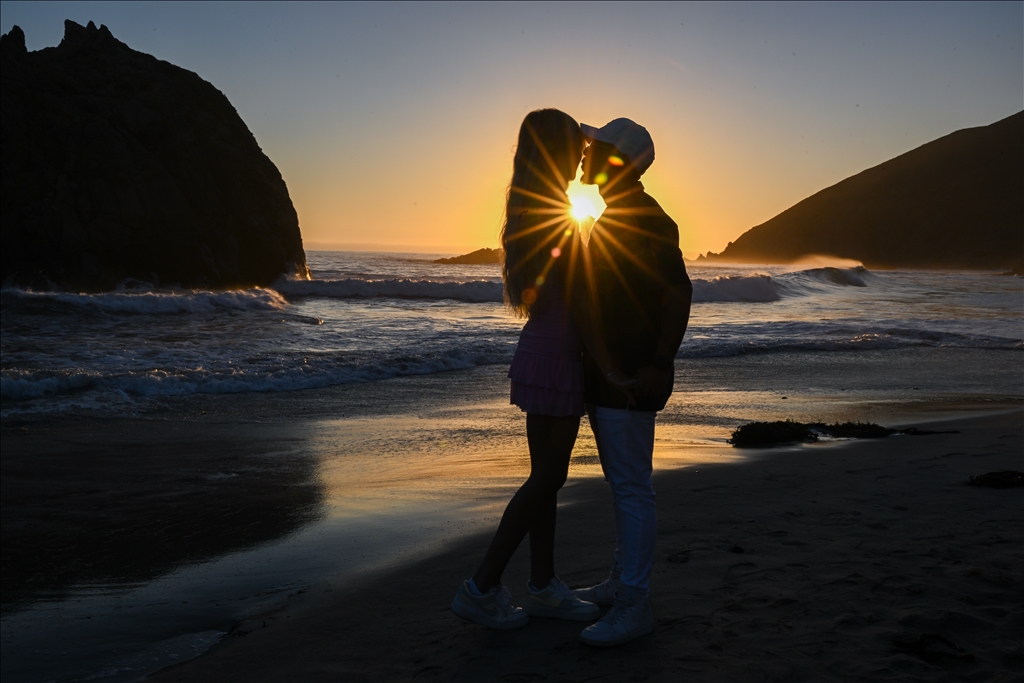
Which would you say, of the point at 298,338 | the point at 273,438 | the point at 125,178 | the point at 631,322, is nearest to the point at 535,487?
the point at 631,322

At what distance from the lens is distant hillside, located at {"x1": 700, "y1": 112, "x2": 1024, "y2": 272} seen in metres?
115

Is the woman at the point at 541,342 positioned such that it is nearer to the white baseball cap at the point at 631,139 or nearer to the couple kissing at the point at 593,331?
the couple kissing at the point at 593,331

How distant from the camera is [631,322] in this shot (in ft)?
8.52

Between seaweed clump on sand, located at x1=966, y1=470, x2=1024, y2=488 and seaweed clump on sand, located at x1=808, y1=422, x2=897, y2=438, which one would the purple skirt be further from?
seaweed clump on sand, located at x1=808, y1=422, x2=897, y2=438

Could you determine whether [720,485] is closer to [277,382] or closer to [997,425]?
[997,425]

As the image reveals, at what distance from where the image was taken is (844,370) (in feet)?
38.0

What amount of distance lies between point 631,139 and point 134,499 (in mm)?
4008

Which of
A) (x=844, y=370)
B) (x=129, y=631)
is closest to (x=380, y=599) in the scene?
(x=129, y=631)

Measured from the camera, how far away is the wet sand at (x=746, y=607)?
239 centimetres

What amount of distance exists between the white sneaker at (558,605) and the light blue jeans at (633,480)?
254 mm

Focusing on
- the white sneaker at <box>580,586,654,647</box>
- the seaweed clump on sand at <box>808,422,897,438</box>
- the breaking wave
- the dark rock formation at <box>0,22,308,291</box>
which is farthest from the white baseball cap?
the dark rock formation at <box>0,22,308,291</box>

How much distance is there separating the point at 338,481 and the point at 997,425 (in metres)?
5.67

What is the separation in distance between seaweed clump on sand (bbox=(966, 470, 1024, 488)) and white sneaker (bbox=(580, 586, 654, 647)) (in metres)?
2.72

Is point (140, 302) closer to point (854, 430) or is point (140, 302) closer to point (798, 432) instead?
point (798, 432)
